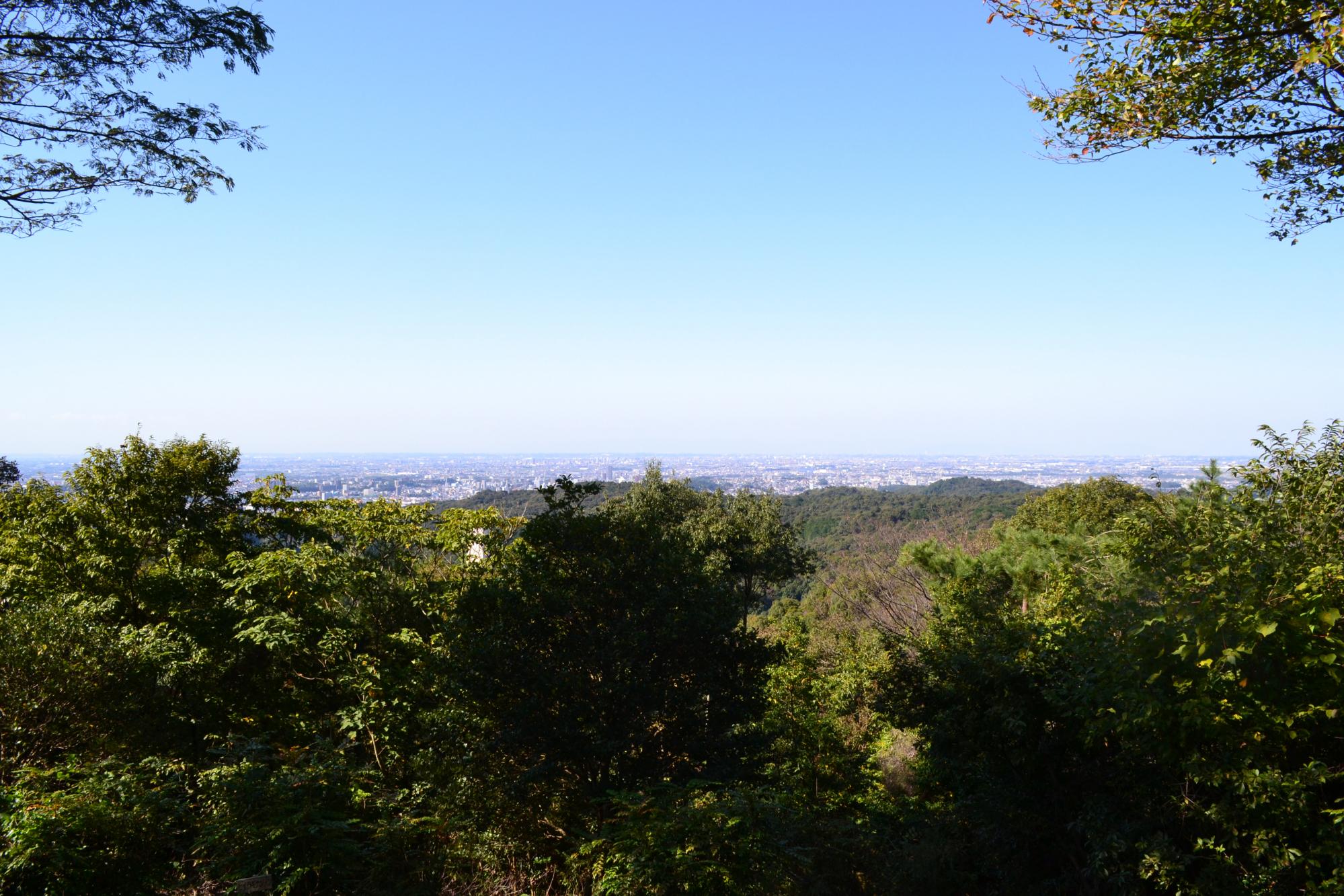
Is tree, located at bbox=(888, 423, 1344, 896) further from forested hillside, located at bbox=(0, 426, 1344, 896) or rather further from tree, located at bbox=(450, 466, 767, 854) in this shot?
tree, located at bbox=(450, 466, 767, 854)

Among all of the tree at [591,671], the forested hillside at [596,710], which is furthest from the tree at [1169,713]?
the tree at [591,671]

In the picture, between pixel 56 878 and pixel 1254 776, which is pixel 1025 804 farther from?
pixel 56 878

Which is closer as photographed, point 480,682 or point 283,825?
point 283,825

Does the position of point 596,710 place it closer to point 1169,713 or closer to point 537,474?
point 1169,713

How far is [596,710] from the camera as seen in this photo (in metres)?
7.02

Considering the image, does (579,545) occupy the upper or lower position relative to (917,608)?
upper

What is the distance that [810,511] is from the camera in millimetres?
69562

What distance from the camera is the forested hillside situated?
16.4 feet

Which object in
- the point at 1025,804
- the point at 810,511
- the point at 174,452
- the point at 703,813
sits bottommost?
the point at 810,511

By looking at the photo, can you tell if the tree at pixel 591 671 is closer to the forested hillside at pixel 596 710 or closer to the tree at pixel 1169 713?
the forested hillside at pixel 596 710

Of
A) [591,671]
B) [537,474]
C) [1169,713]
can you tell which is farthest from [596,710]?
[537,474]

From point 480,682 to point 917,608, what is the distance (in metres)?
17.3

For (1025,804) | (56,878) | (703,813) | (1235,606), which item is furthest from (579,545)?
(1235,606)

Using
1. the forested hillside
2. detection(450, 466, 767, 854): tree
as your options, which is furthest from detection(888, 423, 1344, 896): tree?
detection(450, 466, 767, 854): tree
